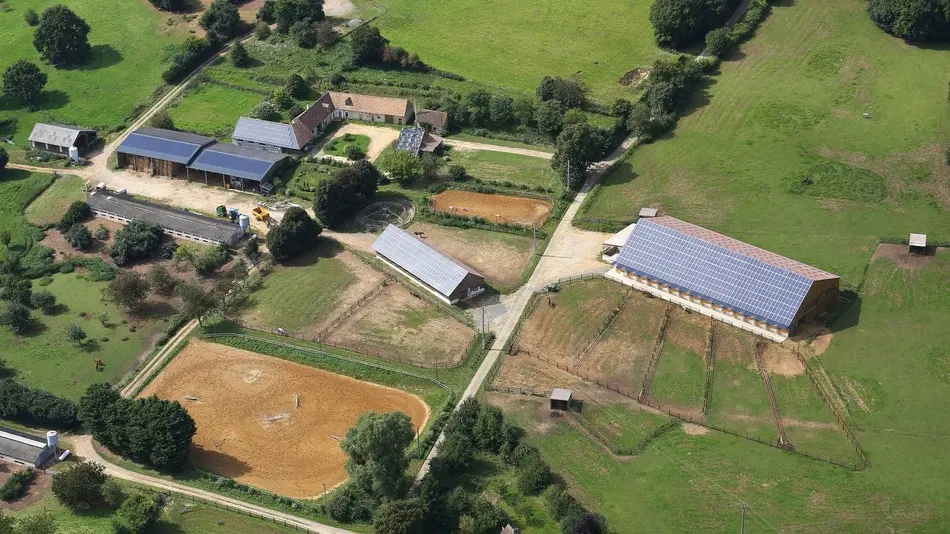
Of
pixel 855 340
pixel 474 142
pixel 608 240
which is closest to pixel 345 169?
pixel 474 142

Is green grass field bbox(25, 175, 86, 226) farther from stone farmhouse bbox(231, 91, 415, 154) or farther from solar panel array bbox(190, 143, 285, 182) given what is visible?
stone farmhouse bbox(231, 91, 415, 154)

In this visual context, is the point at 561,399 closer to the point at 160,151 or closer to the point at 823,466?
the point at 823,466

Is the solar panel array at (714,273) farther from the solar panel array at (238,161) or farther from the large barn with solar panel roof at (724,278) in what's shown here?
the solar panel array at (238,161)

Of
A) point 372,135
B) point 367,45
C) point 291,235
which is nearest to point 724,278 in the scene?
point 291,235

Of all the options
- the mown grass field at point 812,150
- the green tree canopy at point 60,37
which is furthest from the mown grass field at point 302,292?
the green tree canopy at point 60,37

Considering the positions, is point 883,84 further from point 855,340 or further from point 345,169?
point 345,169
